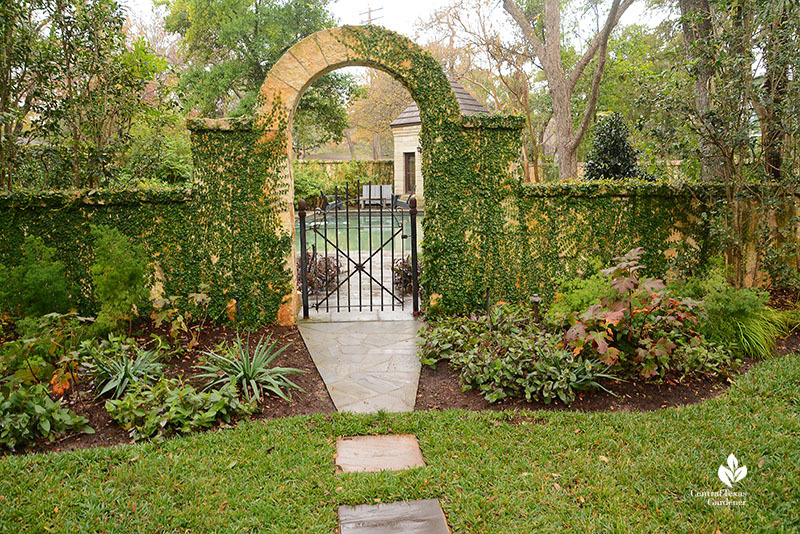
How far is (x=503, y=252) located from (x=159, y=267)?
413 centimetres

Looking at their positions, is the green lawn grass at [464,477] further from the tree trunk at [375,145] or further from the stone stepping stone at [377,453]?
the tree trunk at [375,145]

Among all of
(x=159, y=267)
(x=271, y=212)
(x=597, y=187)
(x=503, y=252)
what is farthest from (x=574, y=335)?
(x=159, y=267)

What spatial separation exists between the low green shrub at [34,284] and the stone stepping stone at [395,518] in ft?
14.2

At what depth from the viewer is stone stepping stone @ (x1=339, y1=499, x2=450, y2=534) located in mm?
2695

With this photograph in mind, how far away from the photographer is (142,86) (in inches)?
286

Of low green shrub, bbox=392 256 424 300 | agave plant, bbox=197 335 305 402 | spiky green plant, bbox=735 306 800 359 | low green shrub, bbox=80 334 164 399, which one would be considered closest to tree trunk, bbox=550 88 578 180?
low green shrub, bbox=392 256 424 300

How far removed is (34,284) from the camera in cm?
524

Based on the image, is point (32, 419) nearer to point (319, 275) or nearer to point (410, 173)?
point (319, 275)

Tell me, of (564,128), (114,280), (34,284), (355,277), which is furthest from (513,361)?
(564,128)

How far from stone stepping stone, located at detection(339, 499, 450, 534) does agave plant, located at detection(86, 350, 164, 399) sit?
2.26 metres

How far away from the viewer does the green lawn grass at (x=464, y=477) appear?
2.73m

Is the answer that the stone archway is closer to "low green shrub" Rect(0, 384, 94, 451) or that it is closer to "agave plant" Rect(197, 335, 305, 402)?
"agave plant" Rect(197, 335, 305, 402)

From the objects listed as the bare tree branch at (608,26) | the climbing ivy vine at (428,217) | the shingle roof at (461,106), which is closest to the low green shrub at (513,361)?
the climbing ivy vine at (428,217)
